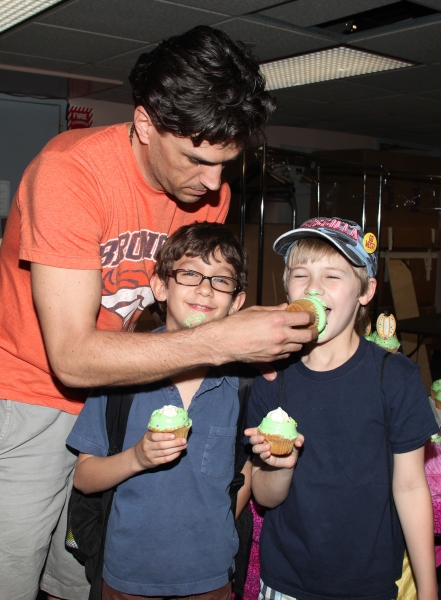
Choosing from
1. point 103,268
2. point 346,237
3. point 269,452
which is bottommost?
point 269,452

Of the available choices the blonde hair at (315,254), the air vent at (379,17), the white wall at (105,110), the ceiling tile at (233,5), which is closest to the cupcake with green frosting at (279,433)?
the blonde hair at (315,254)

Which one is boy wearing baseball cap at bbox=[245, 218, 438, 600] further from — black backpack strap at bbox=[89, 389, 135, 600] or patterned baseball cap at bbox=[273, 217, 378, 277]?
black backpack strap at bbox=[89, 389, 135, 600]

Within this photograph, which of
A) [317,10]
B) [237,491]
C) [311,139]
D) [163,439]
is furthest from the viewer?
[311,139]

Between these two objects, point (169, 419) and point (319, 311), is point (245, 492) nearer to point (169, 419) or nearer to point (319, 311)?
point (169, 419)

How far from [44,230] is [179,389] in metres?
0.63

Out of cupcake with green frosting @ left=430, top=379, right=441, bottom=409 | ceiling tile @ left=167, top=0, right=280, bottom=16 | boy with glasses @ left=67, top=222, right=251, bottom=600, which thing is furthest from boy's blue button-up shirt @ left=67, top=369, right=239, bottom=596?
ceiling tile @ left=167, top=0, right=280, bottom=16

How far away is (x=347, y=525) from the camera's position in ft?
5.26

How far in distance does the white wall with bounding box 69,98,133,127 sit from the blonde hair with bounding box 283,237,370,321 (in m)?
5.92

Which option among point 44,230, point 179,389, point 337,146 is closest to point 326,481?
point 179,389

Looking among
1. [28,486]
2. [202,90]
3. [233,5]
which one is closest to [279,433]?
[28,486]

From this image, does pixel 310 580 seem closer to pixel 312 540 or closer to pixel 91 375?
pixel 312 540

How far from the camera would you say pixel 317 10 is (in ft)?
12.1

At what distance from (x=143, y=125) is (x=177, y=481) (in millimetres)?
1087

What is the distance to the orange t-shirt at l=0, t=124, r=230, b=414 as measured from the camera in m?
1.54
